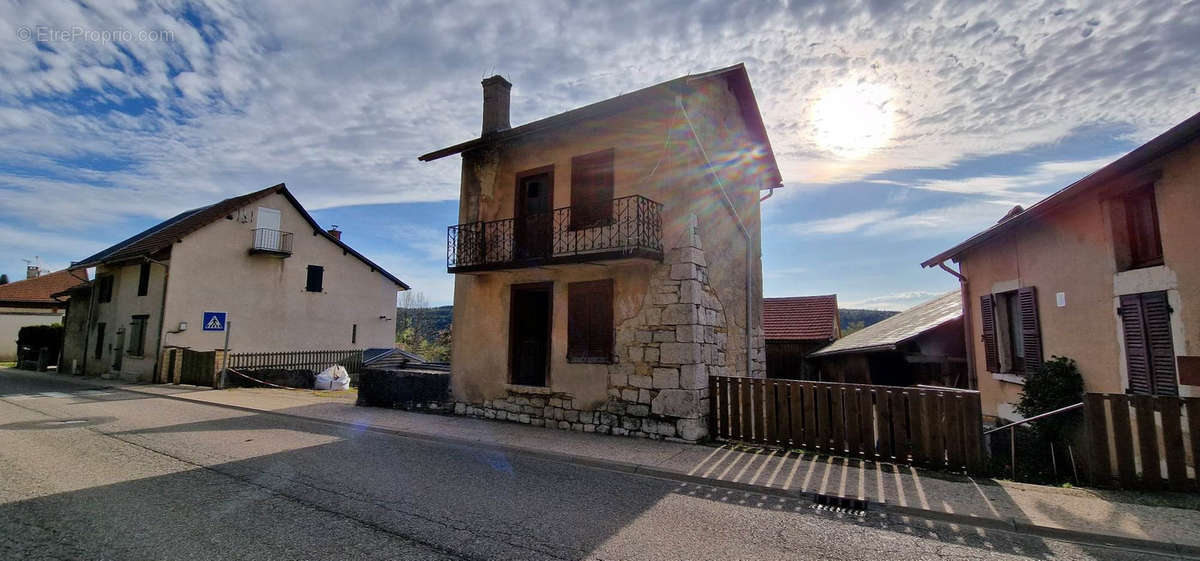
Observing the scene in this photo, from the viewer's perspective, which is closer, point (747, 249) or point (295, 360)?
point (747, 249)

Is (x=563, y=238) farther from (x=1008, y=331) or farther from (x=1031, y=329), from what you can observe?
(x=1008, y=331)

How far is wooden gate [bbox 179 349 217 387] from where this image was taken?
16078 millimetres

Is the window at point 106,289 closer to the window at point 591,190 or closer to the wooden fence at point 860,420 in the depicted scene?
the window at point 591,190

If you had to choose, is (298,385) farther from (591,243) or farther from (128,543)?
(128,543)

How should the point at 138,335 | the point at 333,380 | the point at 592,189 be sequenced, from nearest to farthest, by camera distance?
1. the point at 592,189
2. the point at 333,380
3. the point at 138,335

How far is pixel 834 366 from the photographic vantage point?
56.7ft

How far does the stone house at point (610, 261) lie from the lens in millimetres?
8641

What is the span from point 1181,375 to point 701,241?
636 centimetres

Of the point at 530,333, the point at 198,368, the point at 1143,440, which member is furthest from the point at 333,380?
Answer: the point at 1143,440

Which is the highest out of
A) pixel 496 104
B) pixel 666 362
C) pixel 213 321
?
pixel 496 104

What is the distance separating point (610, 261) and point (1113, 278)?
24.6 feet

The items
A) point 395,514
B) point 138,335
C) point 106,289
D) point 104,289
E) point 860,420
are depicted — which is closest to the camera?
point 395,514

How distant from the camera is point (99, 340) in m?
22.0

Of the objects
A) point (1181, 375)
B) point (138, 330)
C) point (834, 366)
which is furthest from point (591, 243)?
point (138, 330)
